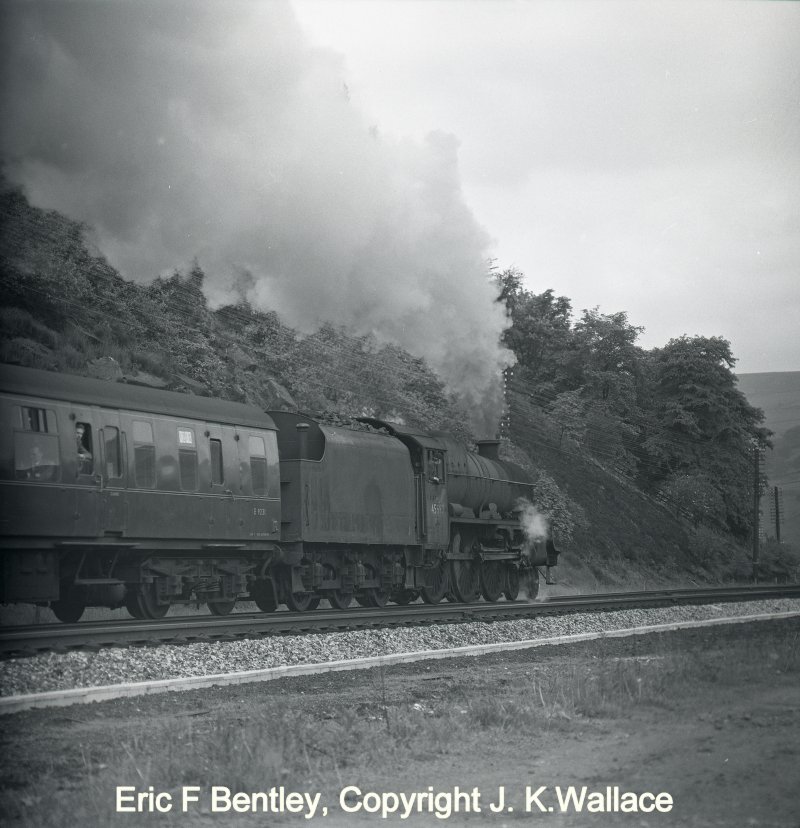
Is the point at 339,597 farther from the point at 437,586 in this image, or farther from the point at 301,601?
the point at 437,586

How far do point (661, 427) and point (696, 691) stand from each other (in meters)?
51.8

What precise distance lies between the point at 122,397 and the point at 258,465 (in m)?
3.58

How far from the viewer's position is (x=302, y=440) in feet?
68.7

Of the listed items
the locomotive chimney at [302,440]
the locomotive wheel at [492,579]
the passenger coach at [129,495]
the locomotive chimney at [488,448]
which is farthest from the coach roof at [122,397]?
the locomotive chimney at [488,448]

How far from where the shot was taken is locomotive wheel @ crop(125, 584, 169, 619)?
17078mm

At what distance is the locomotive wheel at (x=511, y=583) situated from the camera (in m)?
28.6

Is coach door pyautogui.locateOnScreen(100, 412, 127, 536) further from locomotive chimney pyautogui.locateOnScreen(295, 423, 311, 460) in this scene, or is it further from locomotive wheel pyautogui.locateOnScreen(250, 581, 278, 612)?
locomotive wheel pyautogui.locateOnScreen(250, 581, 278, 612)

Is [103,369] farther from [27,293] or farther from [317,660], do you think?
[317,660]

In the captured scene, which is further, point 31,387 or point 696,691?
point 31,387

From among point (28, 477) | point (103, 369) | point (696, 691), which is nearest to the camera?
point (696, 691)

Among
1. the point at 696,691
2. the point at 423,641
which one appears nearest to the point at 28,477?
the point at 423,641

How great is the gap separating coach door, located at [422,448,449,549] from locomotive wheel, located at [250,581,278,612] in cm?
440

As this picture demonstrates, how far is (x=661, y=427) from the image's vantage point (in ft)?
202

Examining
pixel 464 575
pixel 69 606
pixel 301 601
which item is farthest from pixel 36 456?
pixel 464 575
